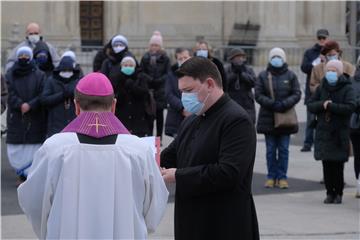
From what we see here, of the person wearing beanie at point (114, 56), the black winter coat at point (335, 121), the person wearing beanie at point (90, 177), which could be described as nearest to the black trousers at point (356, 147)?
the black winter coat at point (335, 121)

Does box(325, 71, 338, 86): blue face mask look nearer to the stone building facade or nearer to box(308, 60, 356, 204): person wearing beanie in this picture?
box(308, 60, 356, 204): person wearing beanie

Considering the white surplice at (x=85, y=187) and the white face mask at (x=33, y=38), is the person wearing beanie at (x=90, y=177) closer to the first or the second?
the white surplice at (x=85, y=187)

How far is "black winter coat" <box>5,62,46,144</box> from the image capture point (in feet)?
40.3

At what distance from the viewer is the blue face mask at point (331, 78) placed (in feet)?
35.9

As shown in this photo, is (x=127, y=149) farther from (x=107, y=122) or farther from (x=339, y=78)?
(x=339, y=78)

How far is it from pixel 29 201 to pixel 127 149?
0.58 meters

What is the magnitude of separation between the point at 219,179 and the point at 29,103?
7077 mm

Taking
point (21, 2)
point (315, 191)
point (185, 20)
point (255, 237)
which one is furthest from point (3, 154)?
point (185, 20)

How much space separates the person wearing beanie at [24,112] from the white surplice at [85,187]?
24.1ft

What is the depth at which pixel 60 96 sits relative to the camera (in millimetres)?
→ 11859

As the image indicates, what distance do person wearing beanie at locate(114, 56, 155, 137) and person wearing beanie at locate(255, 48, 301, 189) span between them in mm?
1434

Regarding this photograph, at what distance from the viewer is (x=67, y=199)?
4.92m

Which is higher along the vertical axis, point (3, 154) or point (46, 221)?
→ point (46, 221)

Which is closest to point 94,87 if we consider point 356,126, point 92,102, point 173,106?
point 92,102
